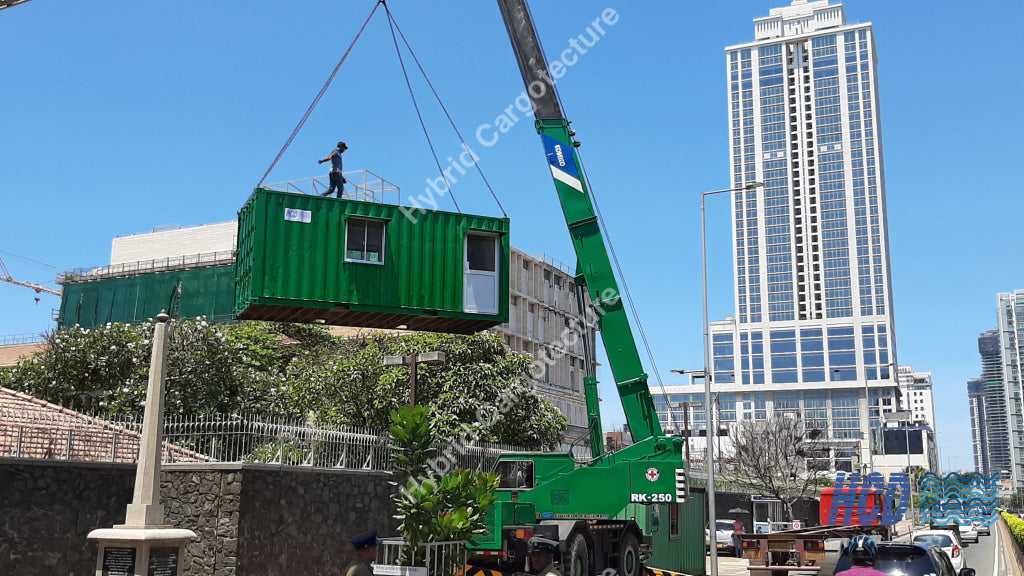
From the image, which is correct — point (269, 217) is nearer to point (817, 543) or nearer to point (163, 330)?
point (163, 330)

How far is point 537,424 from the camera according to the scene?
36188mm

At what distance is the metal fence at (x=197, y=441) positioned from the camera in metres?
15.7

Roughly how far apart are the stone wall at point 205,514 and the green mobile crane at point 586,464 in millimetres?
3523

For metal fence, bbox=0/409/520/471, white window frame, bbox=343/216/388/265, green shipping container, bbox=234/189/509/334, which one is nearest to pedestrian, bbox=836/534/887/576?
green shipping container, bbox=234/189/509/334

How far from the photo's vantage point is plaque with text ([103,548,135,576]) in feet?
31.6

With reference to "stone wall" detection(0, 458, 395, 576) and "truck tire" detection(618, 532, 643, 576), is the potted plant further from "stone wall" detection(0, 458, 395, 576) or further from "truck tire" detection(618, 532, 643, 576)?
"truck tire" detection(618, 532, 643, 576)

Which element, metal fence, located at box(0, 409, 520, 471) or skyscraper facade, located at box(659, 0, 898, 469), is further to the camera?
skyscraper facade, located at box(659, 0, 898, 469)

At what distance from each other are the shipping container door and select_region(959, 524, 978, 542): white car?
39460 mm

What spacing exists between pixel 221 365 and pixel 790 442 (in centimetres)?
4697

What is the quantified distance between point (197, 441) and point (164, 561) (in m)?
8.15

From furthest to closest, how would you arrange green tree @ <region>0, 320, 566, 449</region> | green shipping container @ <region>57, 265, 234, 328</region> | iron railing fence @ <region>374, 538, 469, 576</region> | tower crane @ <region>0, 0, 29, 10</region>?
green shipping container @ <region>57, 265, 234, 328</region>
green tree @ <region>0, 320, 566, 449</region>
tower crane @ <region>0, 0, 29, 10</region>
iron railing fence @ <region>374, 538, 469, 576</region>

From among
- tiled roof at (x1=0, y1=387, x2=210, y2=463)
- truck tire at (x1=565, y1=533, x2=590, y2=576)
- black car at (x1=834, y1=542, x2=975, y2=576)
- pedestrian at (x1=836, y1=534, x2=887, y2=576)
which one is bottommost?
truck tire at (x1=565, y1=533, x2=590, y2=576)

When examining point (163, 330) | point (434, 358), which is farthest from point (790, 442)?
point (163, 330)

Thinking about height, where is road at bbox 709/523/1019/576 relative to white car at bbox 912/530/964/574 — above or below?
below
